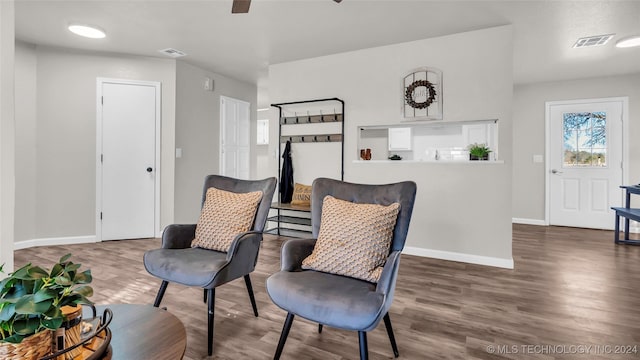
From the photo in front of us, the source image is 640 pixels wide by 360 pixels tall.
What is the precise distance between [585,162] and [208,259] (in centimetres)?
601

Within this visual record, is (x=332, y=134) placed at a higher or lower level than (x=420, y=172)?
higher

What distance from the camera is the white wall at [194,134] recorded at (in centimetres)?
457

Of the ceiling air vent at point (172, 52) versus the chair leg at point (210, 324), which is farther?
Answer: the ceiling air vent at point (172, 52)

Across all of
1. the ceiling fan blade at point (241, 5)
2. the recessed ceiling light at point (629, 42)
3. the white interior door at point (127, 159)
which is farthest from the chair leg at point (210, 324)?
the recessed ceiling light at point (629, 42)

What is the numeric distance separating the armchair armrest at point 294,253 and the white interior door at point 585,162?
5.39 meters

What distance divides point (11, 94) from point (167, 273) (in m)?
1.26

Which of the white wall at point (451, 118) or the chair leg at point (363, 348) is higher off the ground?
the white wall at point (451, 118)

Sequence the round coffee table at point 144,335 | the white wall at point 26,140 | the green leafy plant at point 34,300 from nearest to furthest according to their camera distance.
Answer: the green leafy plant at point 34,300
the round coffee table at point 144,335
the white wall at point 26,140

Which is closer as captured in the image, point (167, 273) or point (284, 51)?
point (167, 273)

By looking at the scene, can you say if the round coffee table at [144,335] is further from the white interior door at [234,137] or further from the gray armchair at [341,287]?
the white interior door at [234,137]

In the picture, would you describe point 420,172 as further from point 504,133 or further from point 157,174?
point 157,174

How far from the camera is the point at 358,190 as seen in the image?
A: 1.94 metres

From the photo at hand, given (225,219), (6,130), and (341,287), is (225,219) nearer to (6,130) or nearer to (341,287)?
(341,287)

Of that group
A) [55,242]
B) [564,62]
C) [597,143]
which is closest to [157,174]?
[55,242]
